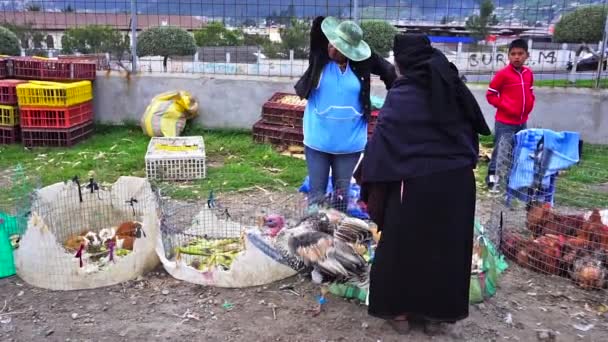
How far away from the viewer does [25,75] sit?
9031mm

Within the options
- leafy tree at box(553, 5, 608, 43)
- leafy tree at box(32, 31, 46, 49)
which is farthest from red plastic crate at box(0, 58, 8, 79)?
leafy tree at box(553, 5, 608, 43)

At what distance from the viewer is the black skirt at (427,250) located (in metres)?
3.34

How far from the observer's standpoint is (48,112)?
8352 millimetres

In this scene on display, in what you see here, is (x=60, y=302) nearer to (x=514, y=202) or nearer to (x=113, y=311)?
(x=113, y=311)

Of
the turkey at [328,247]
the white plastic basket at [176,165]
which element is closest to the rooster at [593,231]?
the turkey at [328,247]

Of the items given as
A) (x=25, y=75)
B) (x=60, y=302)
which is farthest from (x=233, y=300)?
(x=25, y=75)

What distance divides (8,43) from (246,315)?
10.3 meters

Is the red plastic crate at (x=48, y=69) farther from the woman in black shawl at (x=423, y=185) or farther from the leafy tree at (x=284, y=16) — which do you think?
the woman in black shawl at (x=423, y=185)

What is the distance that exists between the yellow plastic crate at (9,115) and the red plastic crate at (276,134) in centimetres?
344

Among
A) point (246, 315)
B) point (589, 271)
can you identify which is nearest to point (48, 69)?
point (246, 315)

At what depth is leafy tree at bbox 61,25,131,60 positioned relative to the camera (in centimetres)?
1034

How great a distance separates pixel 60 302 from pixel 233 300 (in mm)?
1181

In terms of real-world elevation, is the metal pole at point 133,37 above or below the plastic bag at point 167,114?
above

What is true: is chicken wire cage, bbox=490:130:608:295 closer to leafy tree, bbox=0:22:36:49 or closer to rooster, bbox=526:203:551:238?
rooster, bbox=526:203:551:238
